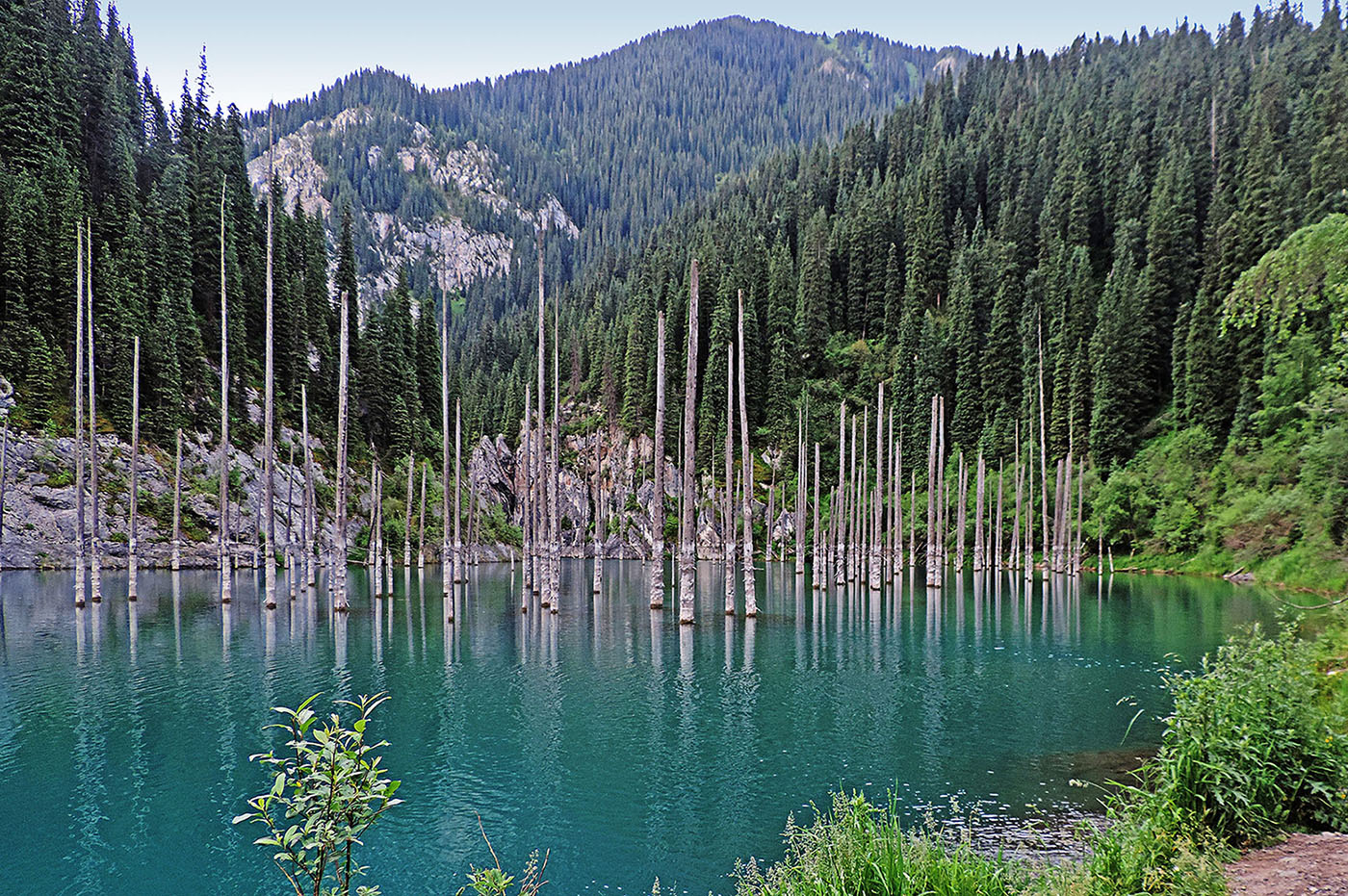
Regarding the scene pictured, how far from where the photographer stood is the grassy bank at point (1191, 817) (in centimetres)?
705

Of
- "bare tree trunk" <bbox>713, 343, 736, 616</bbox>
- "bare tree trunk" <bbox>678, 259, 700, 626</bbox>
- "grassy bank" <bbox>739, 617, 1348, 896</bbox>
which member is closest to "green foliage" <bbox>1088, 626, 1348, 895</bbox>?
"grassy bank" <bbox>739, 617, 1348, 896</bbox>

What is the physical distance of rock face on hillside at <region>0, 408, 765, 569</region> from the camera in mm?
50500

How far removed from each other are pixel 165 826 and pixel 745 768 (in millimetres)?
9687

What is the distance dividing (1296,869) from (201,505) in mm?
65418

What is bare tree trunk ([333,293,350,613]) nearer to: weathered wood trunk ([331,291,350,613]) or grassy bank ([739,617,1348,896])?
weathered wood trunk ([331,291,350,613])

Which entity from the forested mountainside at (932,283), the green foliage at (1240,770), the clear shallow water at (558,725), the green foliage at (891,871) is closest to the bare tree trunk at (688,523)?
the clear shallow water at (558,725)

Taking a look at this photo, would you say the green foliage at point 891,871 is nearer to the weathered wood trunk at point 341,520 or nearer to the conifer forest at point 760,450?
the conifer forest at point 760,450

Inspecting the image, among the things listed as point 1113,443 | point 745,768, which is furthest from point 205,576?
point 1113,443

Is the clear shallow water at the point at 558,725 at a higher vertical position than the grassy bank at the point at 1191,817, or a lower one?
lower

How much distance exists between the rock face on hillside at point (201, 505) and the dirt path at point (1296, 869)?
154ft

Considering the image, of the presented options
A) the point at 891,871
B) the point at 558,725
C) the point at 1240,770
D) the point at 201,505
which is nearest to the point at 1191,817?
the point at 1240,770

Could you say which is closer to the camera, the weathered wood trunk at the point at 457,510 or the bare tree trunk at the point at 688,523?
the bare tree trunk at the point at 688,523

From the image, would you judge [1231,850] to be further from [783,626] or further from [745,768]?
[783,626]

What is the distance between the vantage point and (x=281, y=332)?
7925cm
